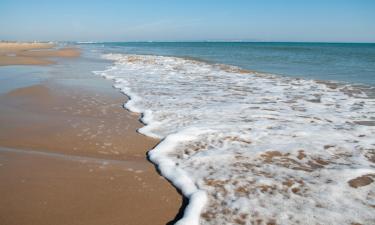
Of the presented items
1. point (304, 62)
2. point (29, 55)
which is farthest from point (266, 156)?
point (29, 55)

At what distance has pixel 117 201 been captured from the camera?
3205 millimetres

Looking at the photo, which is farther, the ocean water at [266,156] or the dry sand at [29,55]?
the dry sand at [29,55]

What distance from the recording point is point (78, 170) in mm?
3920

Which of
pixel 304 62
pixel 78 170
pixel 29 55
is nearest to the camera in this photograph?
pixel 78 170

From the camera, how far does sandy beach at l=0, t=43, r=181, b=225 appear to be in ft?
9.82

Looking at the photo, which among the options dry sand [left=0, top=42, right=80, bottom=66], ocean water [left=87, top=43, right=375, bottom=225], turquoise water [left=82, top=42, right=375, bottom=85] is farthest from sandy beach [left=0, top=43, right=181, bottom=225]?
dry sand [left=0, top=42, right=80, bottom=66]

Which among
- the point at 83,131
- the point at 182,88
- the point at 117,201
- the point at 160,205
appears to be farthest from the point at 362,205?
the point at 182,88

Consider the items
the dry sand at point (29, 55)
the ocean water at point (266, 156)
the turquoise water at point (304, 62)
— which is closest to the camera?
the ocean water at point (266, 156)

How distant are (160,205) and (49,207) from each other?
105 cm

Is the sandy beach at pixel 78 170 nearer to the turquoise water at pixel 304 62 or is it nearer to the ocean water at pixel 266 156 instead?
the ocean water at pixel 266 156

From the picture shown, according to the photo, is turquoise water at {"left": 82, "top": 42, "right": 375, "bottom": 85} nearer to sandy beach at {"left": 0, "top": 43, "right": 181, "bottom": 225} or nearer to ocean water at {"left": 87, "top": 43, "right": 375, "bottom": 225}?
ocean water at {"left": 87, "top": 43, "right": 375, "bottom": 225}

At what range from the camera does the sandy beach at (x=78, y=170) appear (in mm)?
2994

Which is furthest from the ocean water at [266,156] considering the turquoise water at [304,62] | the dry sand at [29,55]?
the dry sand at [29,55]

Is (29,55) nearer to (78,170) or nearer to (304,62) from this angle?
(304,62)
